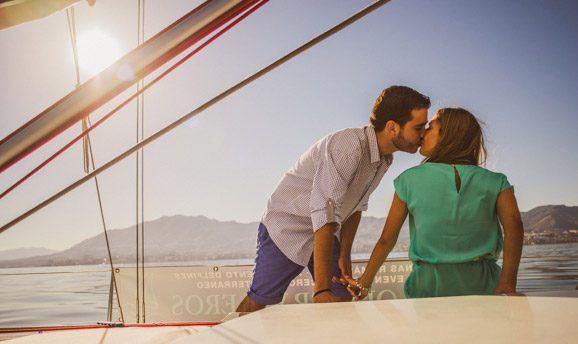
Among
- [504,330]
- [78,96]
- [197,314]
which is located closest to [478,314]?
[504,330]

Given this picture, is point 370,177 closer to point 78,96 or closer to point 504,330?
point 504,330

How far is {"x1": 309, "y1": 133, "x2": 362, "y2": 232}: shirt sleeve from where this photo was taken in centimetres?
125

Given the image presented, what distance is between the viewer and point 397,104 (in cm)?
154

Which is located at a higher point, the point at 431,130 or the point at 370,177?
the point at 431,130

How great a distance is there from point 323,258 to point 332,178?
0.84ft

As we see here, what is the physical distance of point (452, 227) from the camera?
44.7 inches

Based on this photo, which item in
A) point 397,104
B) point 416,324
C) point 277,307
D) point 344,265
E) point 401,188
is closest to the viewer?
point 416,324

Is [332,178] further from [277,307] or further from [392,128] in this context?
[277,307]

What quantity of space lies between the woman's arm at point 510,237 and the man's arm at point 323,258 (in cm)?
46

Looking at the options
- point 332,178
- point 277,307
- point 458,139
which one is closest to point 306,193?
point 332,178

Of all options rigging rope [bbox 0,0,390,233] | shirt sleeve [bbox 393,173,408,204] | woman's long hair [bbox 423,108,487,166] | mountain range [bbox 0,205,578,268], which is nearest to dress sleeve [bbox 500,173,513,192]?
woman's long hair [bbox 423,108,487,166]

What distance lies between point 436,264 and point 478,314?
2.48 feet

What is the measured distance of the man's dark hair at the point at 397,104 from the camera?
1.52 metres

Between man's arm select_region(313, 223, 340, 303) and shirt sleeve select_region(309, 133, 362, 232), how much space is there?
2 centimetres
